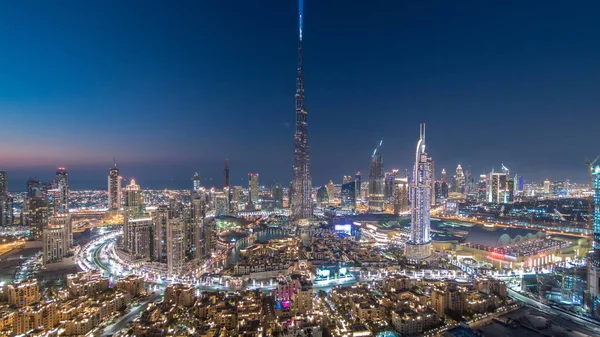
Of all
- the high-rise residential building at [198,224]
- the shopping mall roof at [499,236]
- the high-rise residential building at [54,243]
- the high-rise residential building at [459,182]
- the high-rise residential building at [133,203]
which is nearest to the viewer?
the high-rise residential building at [54,243]

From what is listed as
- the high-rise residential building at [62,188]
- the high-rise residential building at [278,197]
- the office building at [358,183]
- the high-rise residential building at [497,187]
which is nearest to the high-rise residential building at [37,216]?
the high-rise residential building at [62,188]

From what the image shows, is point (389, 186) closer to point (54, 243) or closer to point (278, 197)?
point (278, 197)

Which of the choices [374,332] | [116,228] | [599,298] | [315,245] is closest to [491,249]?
[599,298]

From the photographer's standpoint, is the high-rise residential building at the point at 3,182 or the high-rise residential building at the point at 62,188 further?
the high-rise residential building at the point at 3,182

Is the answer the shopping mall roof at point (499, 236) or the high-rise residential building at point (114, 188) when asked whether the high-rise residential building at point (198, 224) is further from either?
the high-rise residential building at point (114, 188)

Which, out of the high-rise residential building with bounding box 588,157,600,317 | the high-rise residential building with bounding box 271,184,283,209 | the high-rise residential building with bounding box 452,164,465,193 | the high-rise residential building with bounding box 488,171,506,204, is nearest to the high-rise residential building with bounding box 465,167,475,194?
the high-rise residential building with bounding box 452,164,465,193

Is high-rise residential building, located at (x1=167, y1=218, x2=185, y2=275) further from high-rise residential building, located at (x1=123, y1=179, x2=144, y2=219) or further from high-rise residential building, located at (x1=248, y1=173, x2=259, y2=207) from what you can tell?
high-rise residential building, located at (x1=248, y1=173, x2=259, y2=207)
